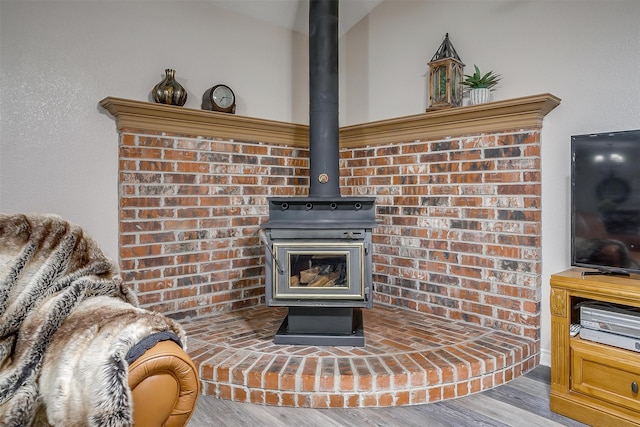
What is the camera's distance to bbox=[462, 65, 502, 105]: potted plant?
101 inches

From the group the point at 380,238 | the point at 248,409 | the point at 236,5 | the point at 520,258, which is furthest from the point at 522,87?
the point at 248,409

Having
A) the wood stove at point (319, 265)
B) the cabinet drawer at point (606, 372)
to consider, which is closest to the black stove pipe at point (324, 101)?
the wood stove at point (319, 265)

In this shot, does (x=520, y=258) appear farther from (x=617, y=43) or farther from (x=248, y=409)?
(x=248, y=409)

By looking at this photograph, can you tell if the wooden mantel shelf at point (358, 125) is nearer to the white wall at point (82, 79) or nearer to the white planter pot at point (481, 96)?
the white planter pot at point (481, 96)

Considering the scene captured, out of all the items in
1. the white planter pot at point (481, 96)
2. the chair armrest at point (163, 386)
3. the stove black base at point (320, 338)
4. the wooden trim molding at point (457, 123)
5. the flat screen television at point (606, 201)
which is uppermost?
the white planter pot at point (481, 96)

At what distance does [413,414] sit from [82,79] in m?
2.49

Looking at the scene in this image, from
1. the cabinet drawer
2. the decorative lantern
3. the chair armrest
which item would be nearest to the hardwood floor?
the cabinet drawer

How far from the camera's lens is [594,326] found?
1832 mm

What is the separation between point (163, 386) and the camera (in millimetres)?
1026

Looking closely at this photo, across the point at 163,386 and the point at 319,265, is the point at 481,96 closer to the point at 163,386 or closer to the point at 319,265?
the point at 319,265

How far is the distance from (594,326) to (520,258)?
0.66 meters

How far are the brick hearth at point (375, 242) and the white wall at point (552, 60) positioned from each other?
0.09m

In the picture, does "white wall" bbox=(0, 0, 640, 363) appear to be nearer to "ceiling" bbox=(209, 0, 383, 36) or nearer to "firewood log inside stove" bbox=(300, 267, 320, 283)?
"ceiling" bbox=(209, 0, 383, 36)

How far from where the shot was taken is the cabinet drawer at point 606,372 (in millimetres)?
1716
